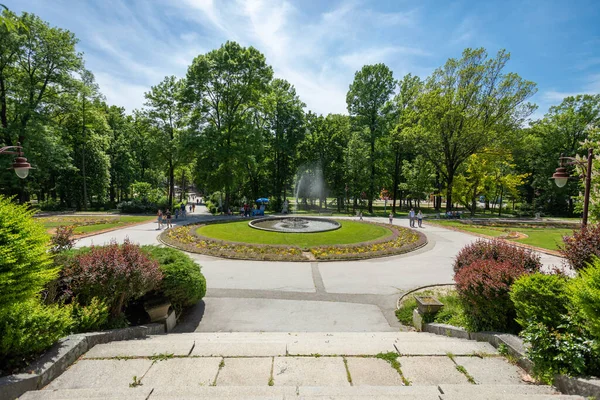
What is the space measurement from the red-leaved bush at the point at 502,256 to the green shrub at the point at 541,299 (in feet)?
6.46

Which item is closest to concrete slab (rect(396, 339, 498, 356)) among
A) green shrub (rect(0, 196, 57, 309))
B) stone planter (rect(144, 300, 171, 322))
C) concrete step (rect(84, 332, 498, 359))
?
concrete step (rect(84, 332, 498, 359))

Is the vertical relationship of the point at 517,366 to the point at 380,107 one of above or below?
below

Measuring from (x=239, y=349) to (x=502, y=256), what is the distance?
735 cm

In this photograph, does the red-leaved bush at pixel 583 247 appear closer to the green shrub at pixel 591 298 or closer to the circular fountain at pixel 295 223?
the green shrub at pixel 591 298

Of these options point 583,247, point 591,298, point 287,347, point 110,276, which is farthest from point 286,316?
point 583,247

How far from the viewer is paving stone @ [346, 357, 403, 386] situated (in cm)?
402

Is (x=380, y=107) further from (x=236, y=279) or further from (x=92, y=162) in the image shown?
(x=92, y=162)

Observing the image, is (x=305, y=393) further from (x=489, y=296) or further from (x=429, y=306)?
(x=429, y=306)

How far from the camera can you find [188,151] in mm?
31266

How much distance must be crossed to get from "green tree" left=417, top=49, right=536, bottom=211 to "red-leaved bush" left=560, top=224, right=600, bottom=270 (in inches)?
1077

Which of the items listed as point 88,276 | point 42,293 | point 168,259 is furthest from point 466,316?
point 42,293

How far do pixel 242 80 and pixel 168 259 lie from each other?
28.6 metres

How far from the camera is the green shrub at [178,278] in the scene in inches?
289

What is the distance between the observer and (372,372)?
4.26 m
